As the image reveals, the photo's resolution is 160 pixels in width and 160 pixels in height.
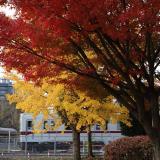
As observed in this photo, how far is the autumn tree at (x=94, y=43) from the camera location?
38.3 ft

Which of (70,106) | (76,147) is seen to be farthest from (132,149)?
(76,147)

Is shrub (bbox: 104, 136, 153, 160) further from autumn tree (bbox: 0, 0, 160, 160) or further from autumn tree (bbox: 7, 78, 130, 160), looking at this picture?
autumn tree (bbox: 0, 0, 160, 160)

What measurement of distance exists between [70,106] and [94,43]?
37.1 ft

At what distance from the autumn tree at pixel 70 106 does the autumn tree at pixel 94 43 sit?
8960 millimetres

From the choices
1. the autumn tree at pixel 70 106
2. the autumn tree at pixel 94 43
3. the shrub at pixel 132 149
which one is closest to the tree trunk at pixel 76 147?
the autumn tree at pixel 70 106

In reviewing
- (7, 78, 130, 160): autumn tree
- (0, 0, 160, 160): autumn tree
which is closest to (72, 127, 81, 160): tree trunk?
(7, 78, 130, 160): autumn tree

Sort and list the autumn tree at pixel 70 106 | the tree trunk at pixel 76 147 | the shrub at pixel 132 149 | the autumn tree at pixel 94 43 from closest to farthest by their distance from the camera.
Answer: the autumn tree at pixel 94 43 < the shrub at pixel 132 149 < the autumn tree at pixel 70 106 < the tree trunk at pixel 76 147

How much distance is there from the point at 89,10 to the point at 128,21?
3.52ft

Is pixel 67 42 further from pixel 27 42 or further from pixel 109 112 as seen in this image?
pixel 109 112

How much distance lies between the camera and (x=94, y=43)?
13805 millimetres

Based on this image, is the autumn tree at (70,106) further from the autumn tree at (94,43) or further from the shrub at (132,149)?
the autumn tree at (94,43)

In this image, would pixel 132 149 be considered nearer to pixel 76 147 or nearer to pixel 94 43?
pixel 76 147

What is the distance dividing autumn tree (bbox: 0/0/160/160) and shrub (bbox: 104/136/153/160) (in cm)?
523

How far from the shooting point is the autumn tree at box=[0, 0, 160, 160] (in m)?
11.7
